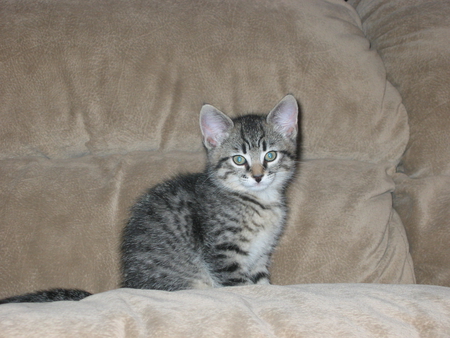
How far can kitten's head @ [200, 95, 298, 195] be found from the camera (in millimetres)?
1809

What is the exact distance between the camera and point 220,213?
178cm

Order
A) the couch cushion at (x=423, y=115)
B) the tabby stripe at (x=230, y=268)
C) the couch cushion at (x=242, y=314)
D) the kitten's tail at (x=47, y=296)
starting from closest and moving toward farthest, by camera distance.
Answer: the couch cushion at (x=242, y=314) < the kitten's tail at (x=47, y=296) < the tabby stripe at (x=230, y=268) < the couch cushion at (x=423, y=115)

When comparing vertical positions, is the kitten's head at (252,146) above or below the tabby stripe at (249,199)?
above

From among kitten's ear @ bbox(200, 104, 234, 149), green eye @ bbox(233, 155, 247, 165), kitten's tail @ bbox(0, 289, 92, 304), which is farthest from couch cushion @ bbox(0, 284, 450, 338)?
kitten's ear @ bbox(200, 104, 234, 149)

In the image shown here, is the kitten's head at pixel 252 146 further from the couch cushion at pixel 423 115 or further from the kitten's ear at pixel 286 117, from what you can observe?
the couch cushion at pixel 423 115

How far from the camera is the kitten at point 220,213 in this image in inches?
67.9

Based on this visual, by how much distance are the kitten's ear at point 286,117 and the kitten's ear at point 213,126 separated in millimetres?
210

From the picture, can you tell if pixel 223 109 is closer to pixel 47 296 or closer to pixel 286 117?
pixel 286 117

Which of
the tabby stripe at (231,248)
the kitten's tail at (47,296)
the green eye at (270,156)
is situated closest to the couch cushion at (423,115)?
the green eye at (270,156)

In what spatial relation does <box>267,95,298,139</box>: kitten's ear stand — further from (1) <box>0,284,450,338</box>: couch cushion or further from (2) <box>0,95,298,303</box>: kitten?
(1) <box>0,284,450,338</box>: couch cushion

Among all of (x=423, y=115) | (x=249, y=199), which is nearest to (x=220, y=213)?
(x=249, y=199)

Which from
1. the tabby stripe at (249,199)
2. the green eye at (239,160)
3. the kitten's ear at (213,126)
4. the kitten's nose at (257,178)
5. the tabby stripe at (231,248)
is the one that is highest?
the kitten's ear at (213,126)

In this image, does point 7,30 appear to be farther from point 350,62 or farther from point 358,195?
point 358,195

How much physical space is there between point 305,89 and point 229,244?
91 cm
